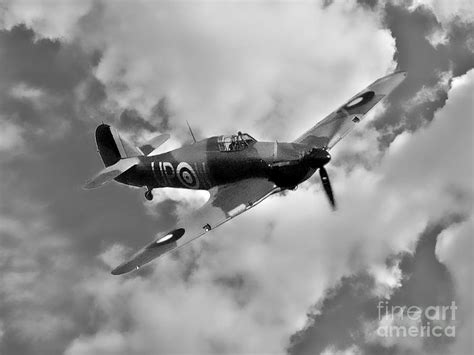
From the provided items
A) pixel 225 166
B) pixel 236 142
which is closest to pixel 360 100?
pixel 236 142

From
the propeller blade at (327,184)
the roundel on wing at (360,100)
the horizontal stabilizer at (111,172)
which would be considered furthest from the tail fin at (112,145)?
the roundel on wing at (360,100)

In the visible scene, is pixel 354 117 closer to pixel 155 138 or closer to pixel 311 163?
pixel 311 163

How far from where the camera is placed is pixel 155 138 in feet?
115

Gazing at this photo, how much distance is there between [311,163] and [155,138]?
14.2 meters

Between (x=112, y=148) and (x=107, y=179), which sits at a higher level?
(x=112, y=148)

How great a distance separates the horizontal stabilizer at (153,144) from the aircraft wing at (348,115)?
385 inches

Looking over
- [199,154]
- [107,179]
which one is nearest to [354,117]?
[199,154]

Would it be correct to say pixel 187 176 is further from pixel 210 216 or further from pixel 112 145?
pixel 112 145

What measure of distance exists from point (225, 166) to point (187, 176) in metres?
3.01

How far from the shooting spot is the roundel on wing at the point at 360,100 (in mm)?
31495

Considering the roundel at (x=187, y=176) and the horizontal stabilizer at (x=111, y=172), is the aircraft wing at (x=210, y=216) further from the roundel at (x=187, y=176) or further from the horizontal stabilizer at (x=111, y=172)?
the horizontal stabilizer at (x=111, y=172)

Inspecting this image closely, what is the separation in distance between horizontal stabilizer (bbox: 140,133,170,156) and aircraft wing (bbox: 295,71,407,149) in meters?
9.78

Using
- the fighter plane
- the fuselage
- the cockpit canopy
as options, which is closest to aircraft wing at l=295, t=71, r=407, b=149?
the fighter plane

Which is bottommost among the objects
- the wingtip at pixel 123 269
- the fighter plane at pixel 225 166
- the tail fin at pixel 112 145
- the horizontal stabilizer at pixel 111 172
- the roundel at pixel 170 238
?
the wingtip at pixel 123 269
